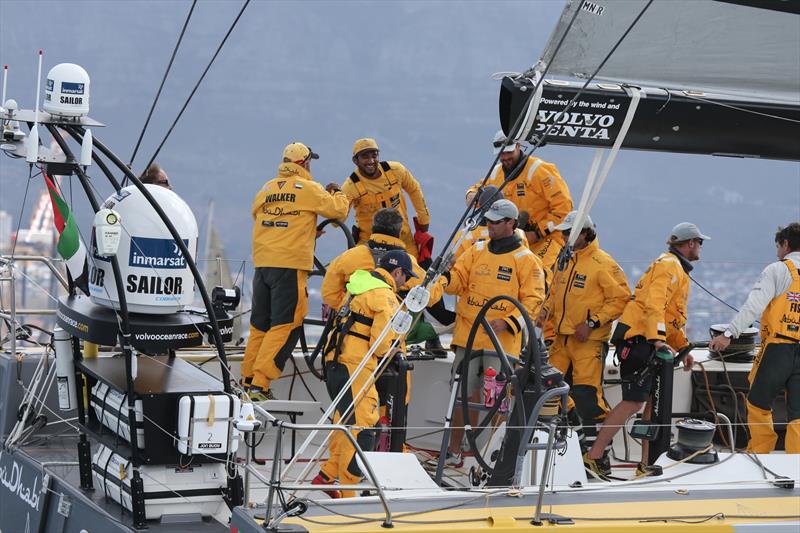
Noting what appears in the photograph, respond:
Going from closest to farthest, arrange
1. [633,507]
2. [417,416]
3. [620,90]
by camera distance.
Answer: [633,507]
[620,90]
[417,416]

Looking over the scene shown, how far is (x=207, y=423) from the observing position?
4309 millimetres

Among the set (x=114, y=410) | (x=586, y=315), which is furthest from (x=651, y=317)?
(x=114, y=410)

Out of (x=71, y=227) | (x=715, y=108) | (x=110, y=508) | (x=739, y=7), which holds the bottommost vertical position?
(x=110, y=508)

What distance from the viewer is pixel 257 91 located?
10488cm

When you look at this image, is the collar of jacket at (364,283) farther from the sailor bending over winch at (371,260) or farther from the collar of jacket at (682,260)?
the collar of jacket at (682,260)

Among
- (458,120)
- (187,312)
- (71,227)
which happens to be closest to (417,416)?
(187,312)

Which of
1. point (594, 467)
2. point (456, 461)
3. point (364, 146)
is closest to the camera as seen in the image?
point (594, 467)

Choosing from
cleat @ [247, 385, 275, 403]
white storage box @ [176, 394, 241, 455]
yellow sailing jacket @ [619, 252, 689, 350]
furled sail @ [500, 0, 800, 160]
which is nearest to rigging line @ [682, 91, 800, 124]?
furled sail @ [500, 0, 800, 160]

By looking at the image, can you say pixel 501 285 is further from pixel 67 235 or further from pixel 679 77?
pixel 67 235

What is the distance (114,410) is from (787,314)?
3.07 metres

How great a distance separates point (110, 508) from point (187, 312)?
794 mm

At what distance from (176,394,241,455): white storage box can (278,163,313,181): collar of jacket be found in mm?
2049

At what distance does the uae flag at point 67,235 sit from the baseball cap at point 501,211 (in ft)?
6.04

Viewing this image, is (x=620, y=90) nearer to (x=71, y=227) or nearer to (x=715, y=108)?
(x=715, y=108)
